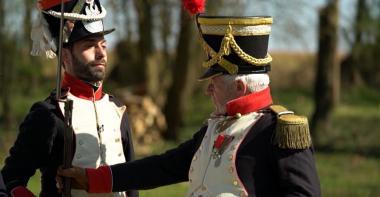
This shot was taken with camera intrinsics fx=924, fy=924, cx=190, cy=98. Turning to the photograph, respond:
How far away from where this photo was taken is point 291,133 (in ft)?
11.6

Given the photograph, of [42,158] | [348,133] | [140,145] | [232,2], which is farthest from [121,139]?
[348,133]

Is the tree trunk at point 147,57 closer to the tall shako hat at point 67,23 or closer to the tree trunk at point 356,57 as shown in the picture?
the tree trunk at point 356,57

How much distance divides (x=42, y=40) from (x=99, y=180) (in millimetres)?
783

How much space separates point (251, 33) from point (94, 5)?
0.97m

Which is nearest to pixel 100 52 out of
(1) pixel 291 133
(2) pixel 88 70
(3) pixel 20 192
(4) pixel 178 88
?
(2) pixel 88 70

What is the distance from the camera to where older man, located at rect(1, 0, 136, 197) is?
4.10 metres

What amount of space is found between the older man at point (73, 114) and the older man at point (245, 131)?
592 millimetres

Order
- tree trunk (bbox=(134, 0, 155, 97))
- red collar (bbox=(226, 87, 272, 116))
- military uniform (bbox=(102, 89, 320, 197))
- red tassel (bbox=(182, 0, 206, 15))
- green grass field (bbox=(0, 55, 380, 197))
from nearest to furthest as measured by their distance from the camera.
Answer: military uniform (bbox=(102, 89, 320, 197)) → red collar (bbox=(226, 87, 272, 116)) → red tassel (bbox=(182, 0, 206, 15)) → green grass field (bbox=(0, 55, 380, 197)) → tree trunk (bbox=(134, 0, 155, 97))

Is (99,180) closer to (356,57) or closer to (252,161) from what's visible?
(252,161)

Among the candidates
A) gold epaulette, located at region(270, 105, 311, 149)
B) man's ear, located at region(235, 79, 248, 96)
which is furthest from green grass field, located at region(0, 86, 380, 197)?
gold epaulette, located at region(270, 105, 311, 149)

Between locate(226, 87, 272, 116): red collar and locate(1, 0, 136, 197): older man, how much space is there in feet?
2.65

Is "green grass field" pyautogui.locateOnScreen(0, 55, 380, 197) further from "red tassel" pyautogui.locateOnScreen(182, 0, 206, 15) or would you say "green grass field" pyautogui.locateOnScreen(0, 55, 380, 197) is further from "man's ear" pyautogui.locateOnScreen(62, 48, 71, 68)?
"red tassel" pyautogui.locateOnScreen(182, 0, 206, 15)

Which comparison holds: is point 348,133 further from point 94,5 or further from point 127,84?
point 94,5

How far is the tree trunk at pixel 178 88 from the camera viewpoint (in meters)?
17.0
